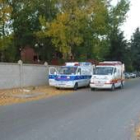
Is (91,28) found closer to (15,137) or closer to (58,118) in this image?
(58,118)

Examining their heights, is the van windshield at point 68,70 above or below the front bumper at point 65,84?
above

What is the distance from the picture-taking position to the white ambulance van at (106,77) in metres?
29.1

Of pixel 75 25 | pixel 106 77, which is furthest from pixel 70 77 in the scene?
pixel 75 25

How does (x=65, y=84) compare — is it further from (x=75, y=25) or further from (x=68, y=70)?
(x=75, y=25)

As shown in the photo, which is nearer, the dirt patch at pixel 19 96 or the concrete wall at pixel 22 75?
the dirt patch at pixel 19 96

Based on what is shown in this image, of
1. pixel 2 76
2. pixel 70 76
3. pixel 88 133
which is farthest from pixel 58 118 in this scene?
pixel 70 76

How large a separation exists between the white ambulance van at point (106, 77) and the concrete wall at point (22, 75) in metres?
5.19

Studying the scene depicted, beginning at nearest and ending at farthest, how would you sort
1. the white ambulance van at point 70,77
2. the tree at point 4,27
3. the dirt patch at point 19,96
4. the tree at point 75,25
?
the dirt patch at point 19,96, the white ambulance van at point 70,77, the tree at point 4,27, the tree at point 75,25

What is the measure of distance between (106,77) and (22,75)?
21.9 ft

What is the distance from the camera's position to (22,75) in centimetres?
2911

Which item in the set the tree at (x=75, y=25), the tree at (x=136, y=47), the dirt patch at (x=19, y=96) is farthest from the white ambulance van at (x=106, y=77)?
the tree at (x=136, y=47)

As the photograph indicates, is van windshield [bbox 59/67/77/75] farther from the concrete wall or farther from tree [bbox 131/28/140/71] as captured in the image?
tree [bbox 131/28/140/71]

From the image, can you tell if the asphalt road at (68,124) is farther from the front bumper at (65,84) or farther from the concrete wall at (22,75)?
the front bumper at (65,84)

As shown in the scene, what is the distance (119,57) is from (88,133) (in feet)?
181
